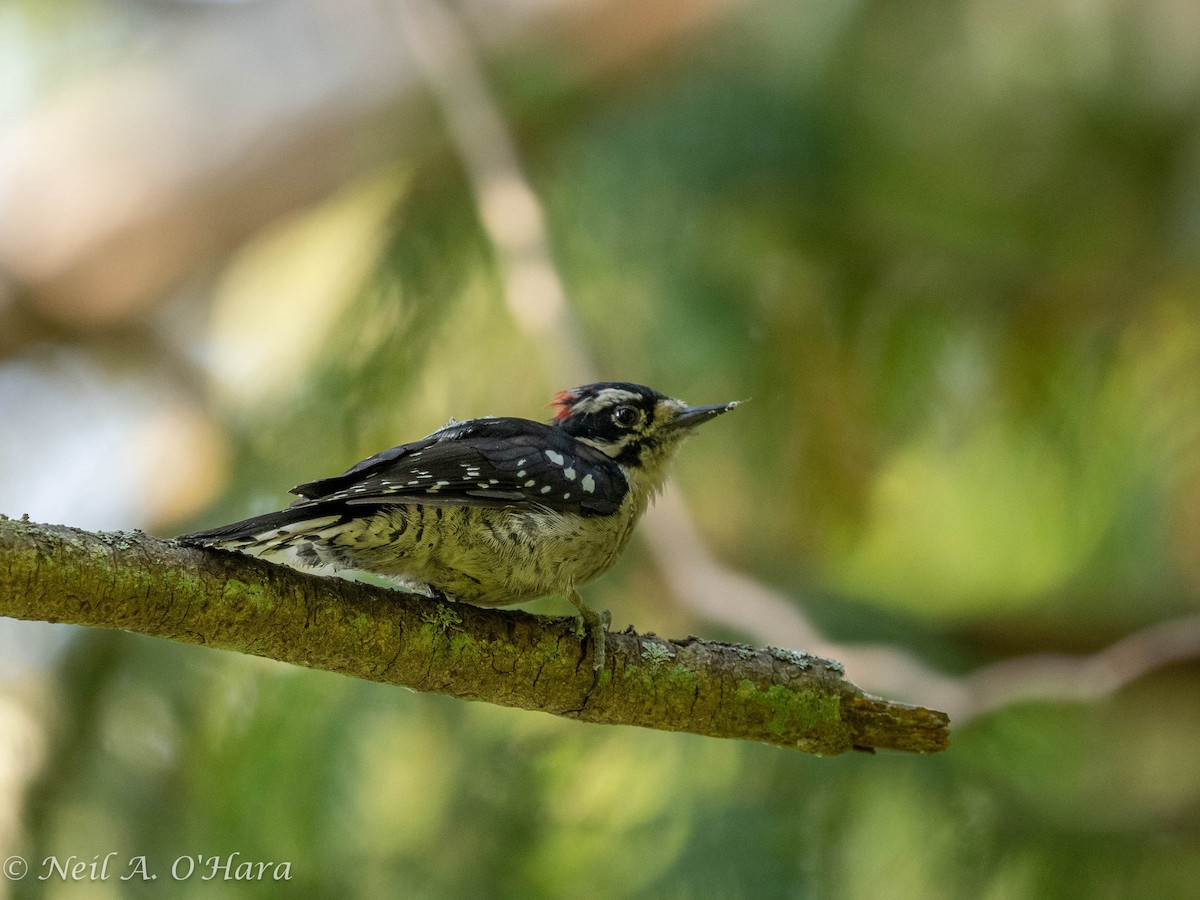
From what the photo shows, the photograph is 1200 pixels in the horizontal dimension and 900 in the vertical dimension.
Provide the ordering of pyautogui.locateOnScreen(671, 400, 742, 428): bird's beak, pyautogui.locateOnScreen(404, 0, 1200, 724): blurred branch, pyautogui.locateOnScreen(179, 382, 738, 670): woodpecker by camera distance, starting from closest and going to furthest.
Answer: pyautogui.locateOnScreen(179, 382, 738, 670): woodpecker
pyautogui.locateOnScreen(671, 400, 742, 428): bird's beak
pyautogui.locateOnScreen(404, 0, 1200, 724): blurred branch

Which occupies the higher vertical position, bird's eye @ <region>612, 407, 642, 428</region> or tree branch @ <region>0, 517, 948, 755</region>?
bird's eye @ <region>612, 407, 642, 428</region>

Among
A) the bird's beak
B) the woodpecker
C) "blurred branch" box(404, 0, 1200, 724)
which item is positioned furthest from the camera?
"blurred branch" box(404, 0, 1200, 724)

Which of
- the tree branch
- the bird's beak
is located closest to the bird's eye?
the bird's beak

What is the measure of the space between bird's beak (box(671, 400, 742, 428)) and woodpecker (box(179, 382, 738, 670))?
38 mm

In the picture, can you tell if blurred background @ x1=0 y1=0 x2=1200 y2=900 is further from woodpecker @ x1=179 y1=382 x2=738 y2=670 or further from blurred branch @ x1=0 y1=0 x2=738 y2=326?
woodpecker @ x1=179 y1=382 x2=738 y2=670

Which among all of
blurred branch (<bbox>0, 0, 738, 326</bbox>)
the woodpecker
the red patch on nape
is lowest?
the woodpecker

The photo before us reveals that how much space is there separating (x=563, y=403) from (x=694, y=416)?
0.46 meters

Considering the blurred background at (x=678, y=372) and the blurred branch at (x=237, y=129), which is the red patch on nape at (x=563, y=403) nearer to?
the blurred background at (x=678, y=372)

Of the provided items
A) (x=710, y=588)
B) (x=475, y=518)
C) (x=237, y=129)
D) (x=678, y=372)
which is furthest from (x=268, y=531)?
(x=237, y=129)

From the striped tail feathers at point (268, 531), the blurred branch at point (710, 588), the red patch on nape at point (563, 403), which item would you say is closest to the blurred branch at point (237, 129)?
the blurred branch at point (710, 588)

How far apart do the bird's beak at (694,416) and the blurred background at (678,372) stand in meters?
0.50

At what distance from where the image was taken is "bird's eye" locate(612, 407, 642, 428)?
12.0ft

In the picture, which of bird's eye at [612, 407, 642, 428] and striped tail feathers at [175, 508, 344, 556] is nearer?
striped tail feathers at [175, 508, 344, 556]

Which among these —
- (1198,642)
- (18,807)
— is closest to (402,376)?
(18,807)
